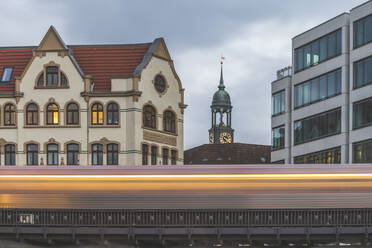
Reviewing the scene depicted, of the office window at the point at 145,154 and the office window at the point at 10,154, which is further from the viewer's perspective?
the office window at the point at 145,154

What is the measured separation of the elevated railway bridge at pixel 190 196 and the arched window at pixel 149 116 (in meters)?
22.8

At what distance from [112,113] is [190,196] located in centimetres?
2431

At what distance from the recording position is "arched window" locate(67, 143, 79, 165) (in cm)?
8494

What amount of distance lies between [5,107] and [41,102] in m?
3.39

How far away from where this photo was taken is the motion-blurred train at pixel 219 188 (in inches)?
2501

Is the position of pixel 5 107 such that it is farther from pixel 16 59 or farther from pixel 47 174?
pixel 47 174

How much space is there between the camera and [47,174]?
6494 centimetres

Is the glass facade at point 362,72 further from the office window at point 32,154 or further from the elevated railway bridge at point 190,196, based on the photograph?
the office window at point 32,154

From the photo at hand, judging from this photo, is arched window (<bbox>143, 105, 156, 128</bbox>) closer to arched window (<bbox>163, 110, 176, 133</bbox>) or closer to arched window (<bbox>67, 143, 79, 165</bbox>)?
arched window (<bbox>163, 110, 176, 133</bbox>)

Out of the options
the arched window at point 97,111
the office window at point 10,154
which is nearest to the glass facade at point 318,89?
the arched window at point 97,111

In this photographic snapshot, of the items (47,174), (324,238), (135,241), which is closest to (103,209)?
(135,241)

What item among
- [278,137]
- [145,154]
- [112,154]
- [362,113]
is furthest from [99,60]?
[362,113]

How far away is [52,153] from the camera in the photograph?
85750 mm

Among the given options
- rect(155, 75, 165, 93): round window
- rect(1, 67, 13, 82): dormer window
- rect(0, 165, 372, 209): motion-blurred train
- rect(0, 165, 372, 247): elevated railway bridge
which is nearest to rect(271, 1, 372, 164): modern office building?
rect(155, 75, 165, 93): round window
